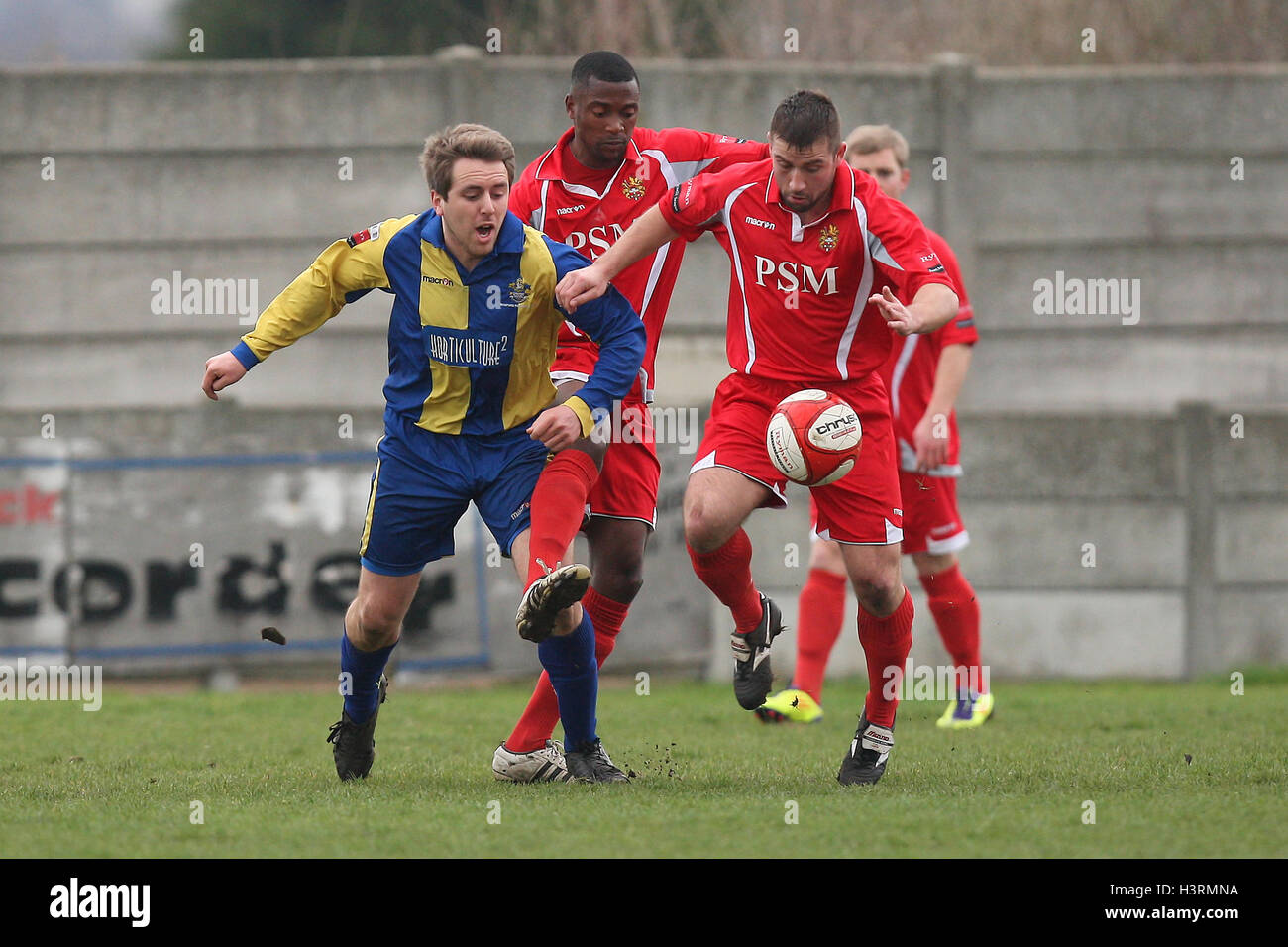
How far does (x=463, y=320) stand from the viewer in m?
5.80

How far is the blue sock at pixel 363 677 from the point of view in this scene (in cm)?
617

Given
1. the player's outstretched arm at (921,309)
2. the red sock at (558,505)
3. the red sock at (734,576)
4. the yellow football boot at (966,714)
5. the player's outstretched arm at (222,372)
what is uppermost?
the player's outstretched arm at (921,309)

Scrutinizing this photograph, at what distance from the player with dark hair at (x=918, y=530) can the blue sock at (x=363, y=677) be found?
2.37 meters

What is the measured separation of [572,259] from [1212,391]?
28.1 ft

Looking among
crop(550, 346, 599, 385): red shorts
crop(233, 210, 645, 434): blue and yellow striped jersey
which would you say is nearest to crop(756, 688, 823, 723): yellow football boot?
crop(550, 346, 599, 385): red shorts

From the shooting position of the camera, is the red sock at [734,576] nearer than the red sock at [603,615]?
Yes

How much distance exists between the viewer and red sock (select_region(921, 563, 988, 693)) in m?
8.31

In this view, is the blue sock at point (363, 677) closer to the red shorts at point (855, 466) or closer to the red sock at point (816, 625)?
the red shorts at point (855, 466)

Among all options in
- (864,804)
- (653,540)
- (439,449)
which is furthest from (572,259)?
(653,540)

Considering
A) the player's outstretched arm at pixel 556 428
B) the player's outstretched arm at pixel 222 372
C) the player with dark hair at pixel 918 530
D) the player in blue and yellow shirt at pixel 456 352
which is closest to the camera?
A: the player's outstretched arm at pixel 556 428

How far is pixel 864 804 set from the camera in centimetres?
539

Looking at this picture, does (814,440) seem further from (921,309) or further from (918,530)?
(918,530)

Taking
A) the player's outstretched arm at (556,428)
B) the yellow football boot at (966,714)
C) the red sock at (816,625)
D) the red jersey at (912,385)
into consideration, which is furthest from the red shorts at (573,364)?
the yellow football boot at (966,714)
